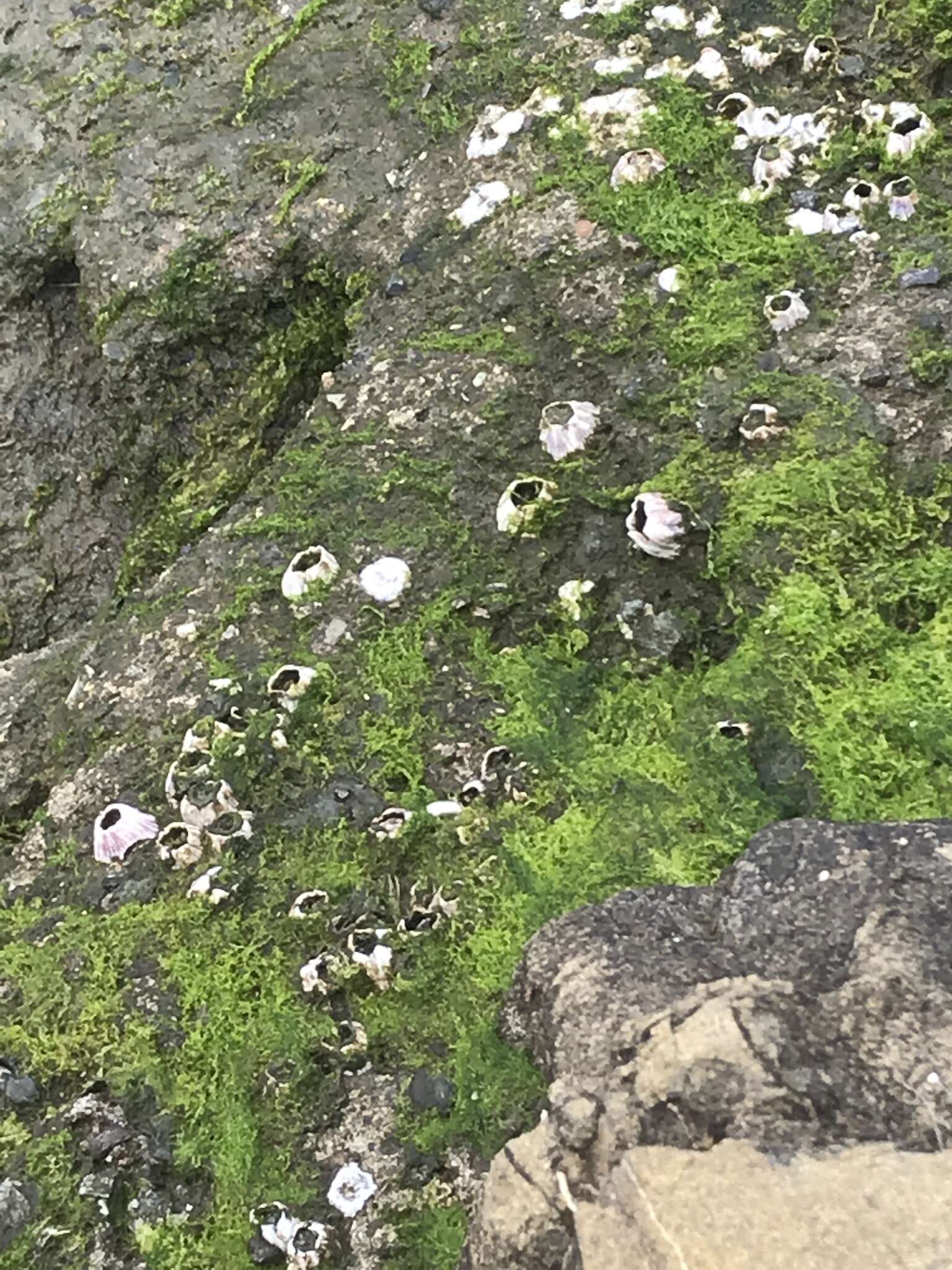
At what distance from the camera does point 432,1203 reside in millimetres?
2031

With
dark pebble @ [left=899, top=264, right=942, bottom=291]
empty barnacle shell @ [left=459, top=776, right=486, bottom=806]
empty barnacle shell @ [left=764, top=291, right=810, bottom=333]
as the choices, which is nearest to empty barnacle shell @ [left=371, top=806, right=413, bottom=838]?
empty barnacle shell @ [left=459, top=776, right=486, bottom=806]

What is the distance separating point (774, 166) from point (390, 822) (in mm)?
2003

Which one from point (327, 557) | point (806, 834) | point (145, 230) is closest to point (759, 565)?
point (806, 834)

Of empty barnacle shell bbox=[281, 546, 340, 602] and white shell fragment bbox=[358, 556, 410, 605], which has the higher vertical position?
empty barnacle shell bbox=[281, 546, 340, 602]

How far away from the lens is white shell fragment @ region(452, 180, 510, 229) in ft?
11.0

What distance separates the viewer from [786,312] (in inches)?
110

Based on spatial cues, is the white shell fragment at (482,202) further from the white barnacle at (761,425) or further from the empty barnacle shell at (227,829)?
the empty barnacle shell at (227,829)

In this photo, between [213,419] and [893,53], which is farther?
[213,419]

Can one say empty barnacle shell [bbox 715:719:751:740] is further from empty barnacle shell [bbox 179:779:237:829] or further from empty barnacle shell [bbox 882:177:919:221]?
→ empty barnacle shell [bbox 882:177:919:221]

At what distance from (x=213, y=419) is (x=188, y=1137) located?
233 cm

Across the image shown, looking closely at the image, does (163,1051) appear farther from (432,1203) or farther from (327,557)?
(327,557)

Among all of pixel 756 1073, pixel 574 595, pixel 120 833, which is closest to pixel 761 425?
pixel 574 595

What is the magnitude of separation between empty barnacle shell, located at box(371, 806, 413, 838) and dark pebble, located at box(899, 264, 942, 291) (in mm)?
1722

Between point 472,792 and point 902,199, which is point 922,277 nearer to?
point 902,199
